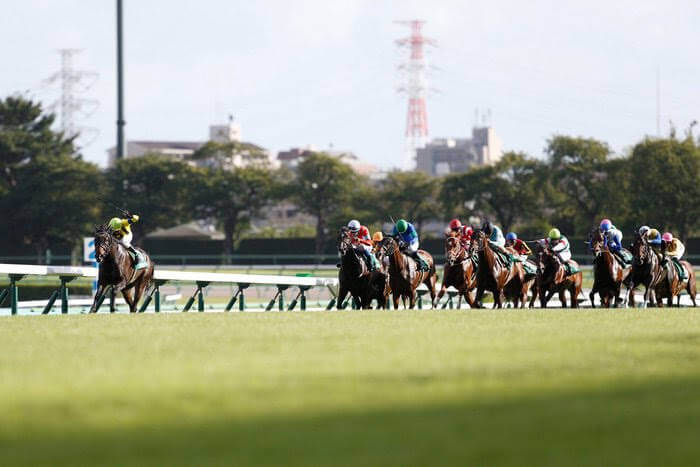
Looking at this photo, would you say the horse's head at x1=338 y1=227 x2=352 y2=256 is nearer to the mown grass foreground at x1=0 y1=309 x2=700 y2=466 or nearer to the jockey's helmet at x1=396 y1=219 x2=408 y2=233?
the jockey's helmet at x1=396 y1=219 x2=408 y2=233

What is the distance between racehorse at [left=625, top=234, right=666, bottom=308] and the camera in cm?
2789

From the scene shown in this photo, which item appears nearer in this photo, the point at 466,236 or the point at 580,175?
the point at 466,236

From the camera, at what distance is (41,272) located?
24.0 metres

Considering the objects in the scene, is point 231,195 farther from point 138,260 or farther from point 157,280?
point 138,260

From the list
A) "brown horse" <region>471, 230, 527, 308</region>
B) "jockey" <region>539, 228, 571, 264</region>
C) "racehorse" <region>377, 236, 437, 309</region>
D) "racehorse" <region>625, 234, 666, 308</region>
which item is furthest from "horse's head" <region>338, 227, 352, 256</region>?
"racehorse" <region>625, 234, 666, 308</region>

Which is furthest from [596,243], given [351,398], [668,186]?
[668,186]

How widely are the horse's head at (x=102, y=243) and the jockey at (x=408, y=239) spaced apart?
5.34 meters

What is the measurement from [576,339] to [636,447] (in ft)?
22.9

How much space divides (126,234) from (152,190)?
6573 centimetres

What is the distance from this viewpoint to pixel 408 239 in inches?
1053

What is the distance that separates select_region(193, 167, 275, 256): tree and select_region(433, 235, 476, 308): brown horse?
61292 millimetres

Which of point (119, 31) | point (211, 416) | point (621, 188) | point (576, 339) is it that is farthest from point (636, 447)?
point (621, 188)

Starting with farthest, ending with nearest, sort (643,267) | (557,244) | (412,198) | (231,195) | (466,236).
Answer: (412,198), (231,195), (557,244), (643,267), (466,236)

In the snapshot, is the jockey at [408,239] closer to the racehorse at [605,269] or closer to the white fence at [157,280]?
the racehorse at [605,269]
